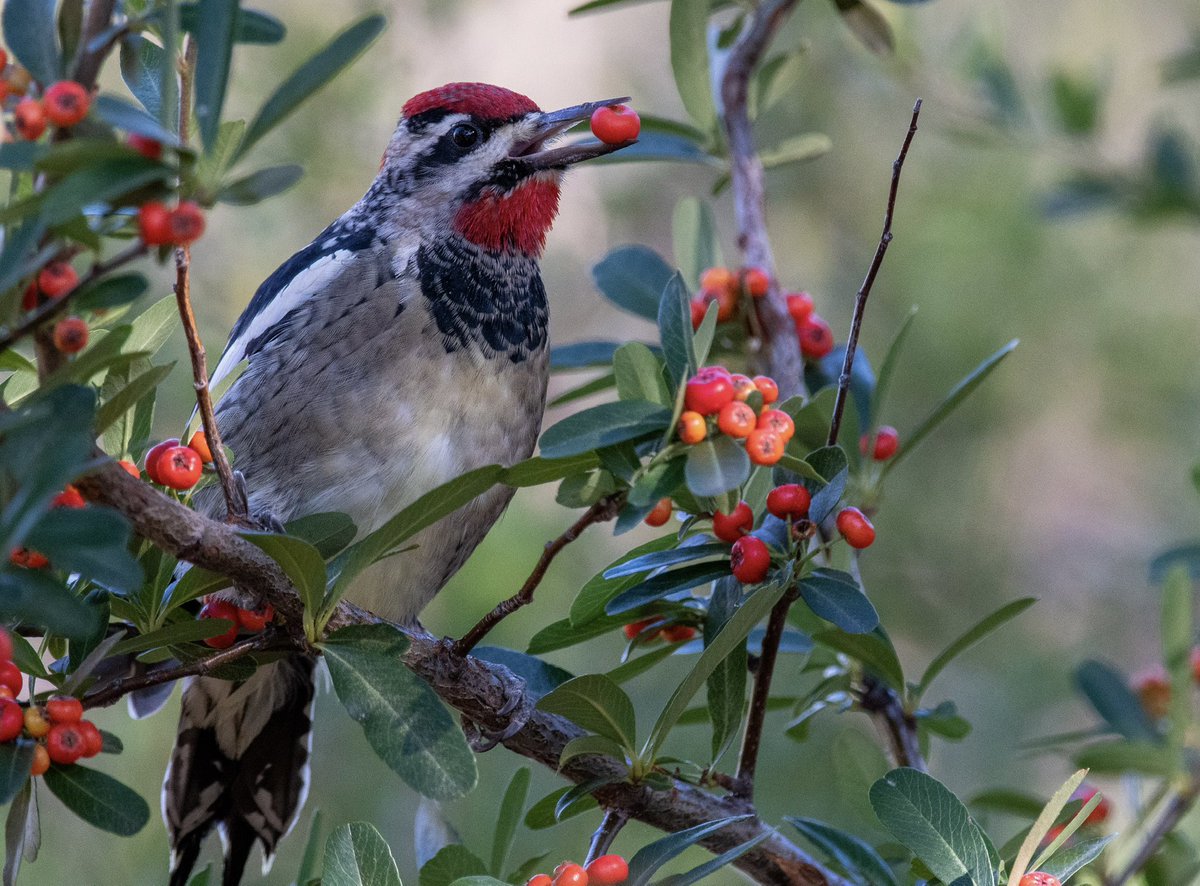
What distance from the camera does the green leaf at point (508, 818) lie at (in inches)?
73.5

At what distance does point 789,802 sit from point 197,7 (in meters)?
3.00

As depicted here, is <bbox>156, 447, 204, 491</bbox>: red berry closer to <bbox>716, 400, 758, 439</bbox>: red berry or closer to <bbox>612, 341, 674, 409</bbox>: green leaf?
<bbox>612, 341, 674, 409</bbox>: green leaf

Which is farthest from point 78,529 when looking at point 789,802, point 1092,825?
point 789,802

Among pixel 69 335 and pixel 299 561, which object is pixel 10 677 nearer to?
pixel 299 561

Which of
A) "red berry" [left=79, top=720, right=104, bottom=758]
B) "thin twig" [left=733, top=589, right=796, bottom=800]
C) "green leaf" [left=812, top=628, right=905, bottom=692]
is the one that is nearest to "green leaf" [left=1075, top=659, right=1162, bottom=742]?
"green leaf" [left=812, top=628, right=905, bottom=692]

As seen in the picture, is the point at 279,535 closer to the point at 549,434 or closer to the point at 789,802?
the point at 549,434

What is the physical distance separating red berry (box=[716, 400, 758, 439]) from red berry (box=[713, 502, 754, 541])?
0.81ft

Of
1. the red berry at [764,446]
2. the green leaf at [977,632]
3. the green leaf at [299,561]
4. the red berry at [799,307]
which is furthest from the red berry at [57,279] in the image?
the red berry at [799,307]

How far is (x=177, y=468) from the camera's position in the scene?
1565mm

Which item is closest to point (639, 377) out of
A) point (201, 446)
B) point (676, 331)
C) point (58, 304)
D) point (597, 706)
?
point (676, 331)

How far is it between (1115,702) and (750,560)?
80 cm

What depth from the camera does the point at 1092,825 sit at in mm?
2049

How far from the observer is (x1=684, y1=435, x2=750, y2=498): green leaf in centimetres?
149

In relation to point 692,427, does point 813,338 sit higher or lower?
lower
